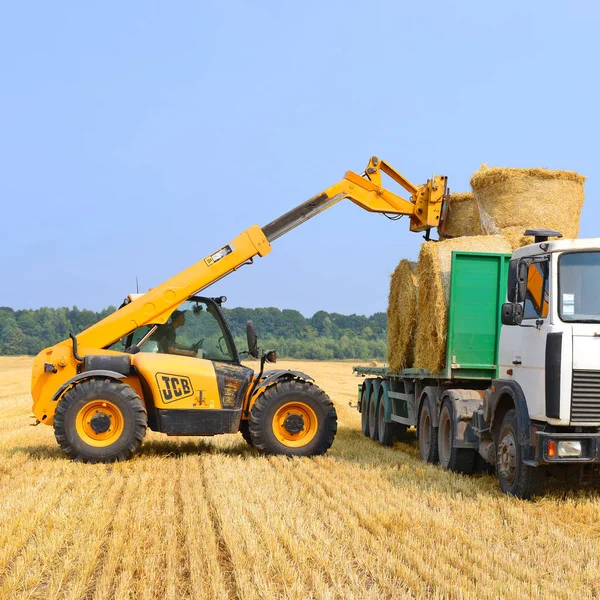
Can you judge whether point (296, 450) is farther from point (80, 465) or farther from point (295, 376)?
point (80, 465)

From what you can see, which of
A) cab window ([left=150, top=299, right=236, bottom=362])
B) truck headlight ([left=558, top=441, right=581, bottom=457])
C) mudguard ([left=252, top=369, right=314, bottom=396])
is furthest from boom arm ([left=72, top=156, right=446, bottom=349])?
truck headlight ([left=558, top=441, right=581, bottom=457])

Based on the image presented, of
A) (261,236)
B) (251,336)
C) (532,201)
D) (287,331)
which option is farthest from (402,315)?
(287,331)

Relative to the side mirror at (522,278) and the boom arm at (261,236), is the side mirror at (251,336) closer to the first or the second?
the boom arm at (261,236)

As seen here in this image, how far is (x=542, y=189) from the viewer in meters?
11.8

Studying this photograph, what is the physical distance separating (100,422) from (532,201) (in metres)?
6.64

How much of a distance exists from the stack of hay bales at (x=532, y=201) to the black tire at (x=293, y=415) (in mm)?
3502

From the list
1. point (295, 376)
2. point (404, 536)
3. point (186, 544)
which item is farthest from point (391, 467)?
point (186, 544)

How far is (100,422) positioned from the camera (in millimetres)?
10789

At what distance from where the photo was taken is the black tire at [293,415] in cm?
1136

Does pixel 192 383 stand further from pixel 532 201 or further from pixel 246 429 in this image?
pixel 532 201

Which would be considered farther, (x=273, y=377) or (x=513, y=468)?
(x=273, y=377)

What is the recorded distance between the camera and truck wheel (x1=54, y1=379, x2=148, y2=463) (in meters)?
10.7

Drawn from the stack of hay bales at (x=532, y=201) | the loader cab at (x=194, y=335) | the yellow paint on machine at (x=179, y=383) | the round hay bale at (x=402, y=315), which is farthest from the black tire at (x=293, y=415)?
the stack of hay bales at (x=532, y=201)

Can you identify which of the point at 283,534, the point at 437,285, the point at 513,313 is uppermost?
the point at 437,285
